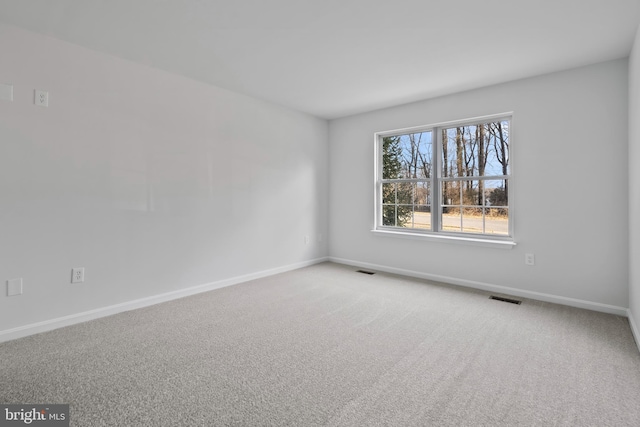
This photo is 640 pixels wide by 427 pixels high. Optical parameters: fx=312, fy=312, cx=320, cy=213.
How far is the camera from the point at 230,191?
383 cm

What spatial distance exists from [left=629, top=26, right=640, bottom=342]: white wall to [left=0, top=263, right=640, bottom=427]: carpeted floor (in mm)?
271

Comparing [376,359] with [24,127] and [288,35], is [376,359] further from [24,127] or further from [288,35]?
[24,127]

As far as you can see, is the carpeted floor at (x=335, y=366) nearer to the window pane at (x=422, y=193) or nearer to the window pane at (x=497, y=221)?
the window pane at (x=497, y=221)

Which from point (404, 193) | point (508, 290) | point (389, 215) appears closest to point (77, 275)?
point (389, 215)

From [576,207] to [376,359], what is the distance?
2.58m

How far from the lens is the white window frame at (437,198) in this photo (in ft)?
11.6

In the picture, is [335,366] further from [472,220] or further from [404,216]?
[404,216]

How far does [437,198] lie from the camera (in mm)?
4184

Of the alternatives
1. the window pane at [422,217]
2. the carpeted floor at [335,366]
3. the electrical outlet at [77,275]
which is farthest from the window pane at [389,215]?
the electrical outlet at [77,275]

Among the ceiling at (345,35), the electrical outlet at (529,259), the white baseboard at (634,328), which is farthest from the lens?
the electrical outlet at (529,259)

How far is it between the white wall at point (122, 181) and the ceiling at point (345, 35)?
0.31 meters

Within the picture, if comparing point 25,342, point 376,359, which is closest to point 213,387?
point 376,359

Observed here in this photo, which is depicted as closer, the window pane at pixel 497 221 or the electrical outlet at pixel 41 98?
the electrical outlet at pixel 41 98

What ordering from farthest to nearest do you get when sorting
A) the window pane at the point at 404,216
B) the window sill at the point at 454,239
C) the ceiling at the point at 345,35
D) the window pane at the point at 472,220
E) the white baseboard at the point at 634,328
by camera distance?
1. the window pane at the point at 404,216
2. the window pane at the point at 472,220
3. the window sill at the point at 454,239
4. the white baseboard at the point at 634,328
5. the ceiling at the point at 345,35
